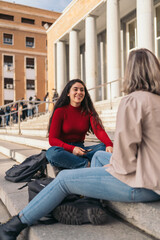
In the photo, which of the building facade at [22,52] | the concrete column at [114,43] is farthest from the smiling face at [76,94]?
the building facade at [22,52]

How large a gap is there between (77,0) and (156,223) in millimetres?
15078

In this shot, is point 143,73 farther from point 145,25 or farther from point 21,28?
point 21,28

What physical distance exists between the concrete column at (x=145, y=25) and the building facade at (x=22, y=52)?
21146mm

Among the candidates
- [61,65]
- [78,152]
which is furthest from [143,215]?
[61,65]

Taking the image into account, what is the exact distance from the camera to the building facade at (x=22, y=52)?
2884cm

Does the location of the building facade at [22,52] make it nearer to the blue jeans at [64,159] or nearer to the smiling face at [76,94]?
the smiling face at [76,94]

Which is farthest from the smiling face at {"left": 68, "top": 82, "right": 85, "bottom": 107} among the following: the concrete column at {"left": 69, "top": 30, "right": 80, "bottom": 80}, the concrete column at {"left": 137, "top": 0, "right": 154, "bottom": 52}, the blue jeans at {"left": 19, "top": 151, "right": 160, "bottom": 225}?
the concrete column at {"left": 69, "top": 30, "right": 80, "bottom": 80}

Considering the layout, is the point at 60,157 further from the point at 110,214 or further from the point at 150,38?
the point at 150,38

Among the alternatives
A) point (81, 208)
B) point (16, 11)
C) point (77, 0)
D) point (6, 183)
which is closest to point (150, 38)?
point (77, 0)

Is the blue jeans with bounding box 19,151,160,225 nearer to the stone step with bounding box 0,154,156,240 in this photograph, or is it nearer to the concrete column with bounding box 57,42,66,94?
the stone step with bounding box 0,154,156,240

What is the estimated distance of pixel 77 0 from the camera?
14.4 meters

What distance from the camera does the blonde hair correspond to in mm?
1466

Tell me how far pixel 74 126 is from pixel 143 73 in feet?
5.18

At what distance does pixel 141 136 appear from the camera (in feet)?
A: 4.59
